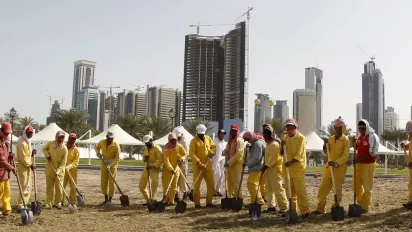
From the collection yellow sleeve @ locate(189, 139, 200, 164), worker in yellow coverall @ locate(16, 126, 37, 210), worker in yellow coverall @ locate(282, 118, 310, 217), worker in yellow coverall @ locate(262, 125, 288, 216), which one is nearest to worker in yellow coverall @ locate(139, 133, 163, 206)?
yellow sleeve @ locate(189, 139, 200, 164)

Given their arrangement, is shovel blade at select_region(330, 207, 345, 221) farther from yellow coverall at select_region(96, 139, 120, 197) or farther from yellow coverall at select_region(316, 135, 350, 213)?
yellow coverall at select_region(96, 139, 120, 197)

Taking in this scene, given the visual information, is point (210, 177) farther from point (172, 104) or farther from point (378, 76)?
point (378, 76)

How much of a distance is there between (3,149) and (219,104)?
94682 mm

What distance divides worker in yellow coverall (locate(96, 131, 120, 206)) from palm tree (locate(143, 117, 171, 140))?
150ft

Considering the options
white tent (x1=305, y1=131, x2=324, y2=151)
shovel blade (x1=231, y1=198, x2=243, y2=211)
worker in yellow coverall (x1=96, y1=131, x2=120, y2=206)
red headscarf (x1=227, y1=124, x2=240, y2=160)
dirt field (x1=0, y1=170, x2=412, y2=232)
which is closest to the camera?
dirt field (x1=0, y1=170, x2=412, y2=232)

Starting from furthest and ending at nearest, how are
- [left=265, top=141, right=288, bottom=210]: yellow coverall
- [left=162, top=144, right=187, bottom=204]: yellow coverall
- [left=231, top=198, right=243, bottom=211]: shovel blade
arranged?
1. [left=162, top=144, right=187, bottom=204]: yellow coverall
2. [left=231, top=198, right=243, bottom=211]: shovel blade
3. [left=265, top=141, right=288, bottom=210]: yellow coverall

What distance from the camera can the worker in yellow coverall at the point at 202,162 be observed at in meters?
10.9

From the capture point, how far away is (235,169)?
11.1m

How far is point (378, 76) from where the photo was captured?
18000 cm

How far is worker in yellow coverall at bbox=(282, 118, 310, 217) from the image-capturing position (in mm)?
9078

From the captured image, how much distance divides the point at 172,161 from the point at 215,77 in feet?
303

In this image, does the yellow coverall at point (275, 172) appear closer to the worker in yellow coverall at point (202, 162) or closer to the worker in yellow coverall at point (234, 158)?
the worker in yellow coverall at point (234, 158)

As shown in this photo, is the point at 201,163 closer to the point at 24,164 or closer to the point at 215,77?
the point at 24,164

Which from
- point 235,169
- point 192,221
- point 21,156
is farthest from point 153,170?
point 21,156
